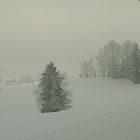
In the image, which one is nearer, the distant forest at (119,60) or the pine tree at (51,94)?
the pine tree at (51,94)

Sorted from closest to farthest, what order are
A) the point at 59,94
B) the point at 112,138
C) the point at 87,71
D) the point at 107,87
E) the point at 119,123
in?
the point at 112,138
the point at 119,123
the point at 59,94
the point at 107,87
the point at 87,71

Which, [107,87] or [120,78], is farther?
[120,78]

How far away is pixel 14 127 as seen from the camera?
65.9ft

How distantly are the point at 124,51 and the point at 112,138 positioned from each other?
66.7m

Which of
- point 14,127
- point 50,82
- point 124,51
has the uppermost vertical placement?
point 124,51

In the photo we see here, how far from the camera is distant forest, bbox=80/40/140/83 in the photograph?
71.0 m

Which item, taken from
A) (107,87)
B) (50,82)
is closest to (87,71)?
(107,87)

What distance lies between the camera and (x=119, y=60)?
78.0 meters

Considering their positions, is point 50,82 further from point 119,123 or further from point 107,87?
point 107,87

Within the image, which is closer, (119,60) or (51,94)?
(51,94)

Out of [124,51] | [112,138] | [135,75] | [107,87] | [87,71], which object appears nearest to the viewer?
[112,138]

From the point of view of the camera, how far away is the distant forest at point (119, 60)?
71.0 metres

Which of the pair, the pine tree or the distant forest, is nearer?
the pine tree

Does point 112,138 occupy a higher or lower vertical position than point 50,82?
lower
